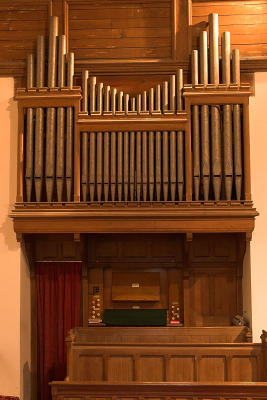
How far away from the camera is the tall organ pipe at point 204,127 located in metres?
8.16

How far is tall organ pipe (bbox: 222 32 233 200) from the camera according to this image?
8.14m

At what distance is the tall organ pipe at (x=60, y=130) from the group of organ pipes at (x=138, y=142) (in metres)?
0.02

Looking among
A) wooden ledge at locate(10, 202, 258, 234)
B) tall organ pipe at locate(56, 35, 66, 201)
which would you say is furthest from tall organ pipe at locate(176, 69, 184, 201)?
tall organ pipe at locate(56, 35, 66, 201)

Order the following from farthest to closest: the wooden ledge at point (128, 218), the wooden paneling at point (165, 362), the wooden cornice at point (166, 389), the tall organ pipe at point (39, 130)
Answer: the tall organ pipe at point (39, 130) < the wooden ledge at point (128, 218) < the wooden paneling at point (165, 362) < the wooden cornice at point (166, 389)

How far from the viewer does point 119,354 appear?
7316 millimetres

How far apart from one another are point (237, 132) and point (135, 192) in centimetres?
179

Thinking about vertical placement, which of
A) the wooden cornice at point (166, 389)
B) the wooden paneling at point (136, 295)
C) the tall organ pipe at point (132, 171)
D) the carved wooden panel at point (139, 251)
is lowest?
the wooden cornice at point (166, 389)

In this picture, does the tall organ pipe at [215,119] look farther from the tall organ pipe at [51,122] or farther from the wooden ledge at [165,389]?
the wooden ledge at [165,389]

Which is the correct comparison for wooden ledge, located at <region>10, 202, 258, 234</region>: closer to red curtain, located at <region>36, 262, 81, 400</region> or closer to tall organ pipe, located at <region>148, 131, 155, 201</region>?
tall organ pipe, located at <region>148, 131, 155, 201</region>

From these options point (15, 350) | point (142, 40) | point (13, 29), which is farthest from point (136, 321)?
point (13, 29)

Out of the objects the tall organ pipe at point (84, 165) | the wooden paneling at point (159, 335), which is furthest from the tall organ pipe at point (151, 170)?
the wooden paneling at point (159, 335)

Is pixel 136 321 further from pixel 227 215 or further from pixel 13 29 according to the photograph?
pixel 13 29

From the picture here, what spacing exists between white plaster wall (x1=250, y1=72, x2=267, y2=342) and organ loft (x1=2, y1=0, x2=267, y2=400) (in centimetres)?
19

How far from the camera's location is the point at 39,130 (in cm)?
839
